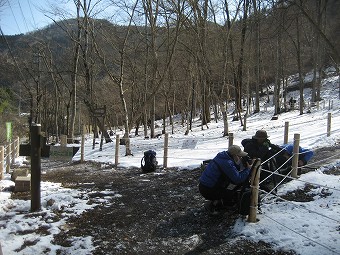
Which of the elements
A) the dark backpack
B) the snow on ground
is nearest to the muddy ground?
the snow on ground

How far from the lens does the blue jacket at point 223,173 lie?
20.2 feet

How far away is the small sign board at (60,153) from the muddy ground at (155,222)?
110 centimetres

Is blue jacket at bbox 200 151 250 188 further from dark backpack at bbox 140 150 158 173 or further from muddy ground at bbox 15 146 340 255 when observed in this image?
dark backpack at bbox 140 150 158 173

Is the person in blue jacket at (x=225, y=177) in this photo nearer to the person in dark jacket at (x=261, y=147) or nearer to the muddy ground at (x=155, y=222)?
the muddy ground at (x=155, y=222)

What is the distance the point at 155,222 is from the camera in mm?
6441

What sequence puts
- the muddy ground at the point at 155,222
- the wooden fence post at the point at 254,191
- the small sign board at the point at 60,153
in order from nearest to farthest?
the muddy ground at the point at 155,222, the wooden fence post at the point at 254,191, the small sign board at the point at 60,153

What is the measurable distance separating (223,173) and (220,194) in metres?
0.40

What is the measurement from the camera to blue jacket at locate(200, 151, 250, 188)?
6152 mm

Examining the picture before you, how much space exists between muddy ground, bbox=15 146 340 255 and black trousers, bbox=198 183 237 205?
27 centimetres

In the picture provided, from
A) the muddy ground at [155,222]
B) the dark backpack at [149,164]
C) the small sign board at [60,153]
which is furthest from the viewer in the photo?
the dark backpack at [149,164]

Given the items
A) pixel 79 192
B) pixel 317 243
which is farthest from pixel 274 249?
pixel 79 192

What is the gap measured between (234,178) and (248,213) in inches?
24.4

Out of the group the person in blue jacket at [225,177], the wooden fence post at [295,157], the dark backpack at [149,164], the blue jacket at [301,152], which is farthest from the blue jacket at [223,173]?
the dark backpack at [149,164]

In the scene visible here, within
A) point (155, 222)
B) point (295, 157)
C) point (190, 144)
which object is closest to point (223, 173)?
point (155, 222)
